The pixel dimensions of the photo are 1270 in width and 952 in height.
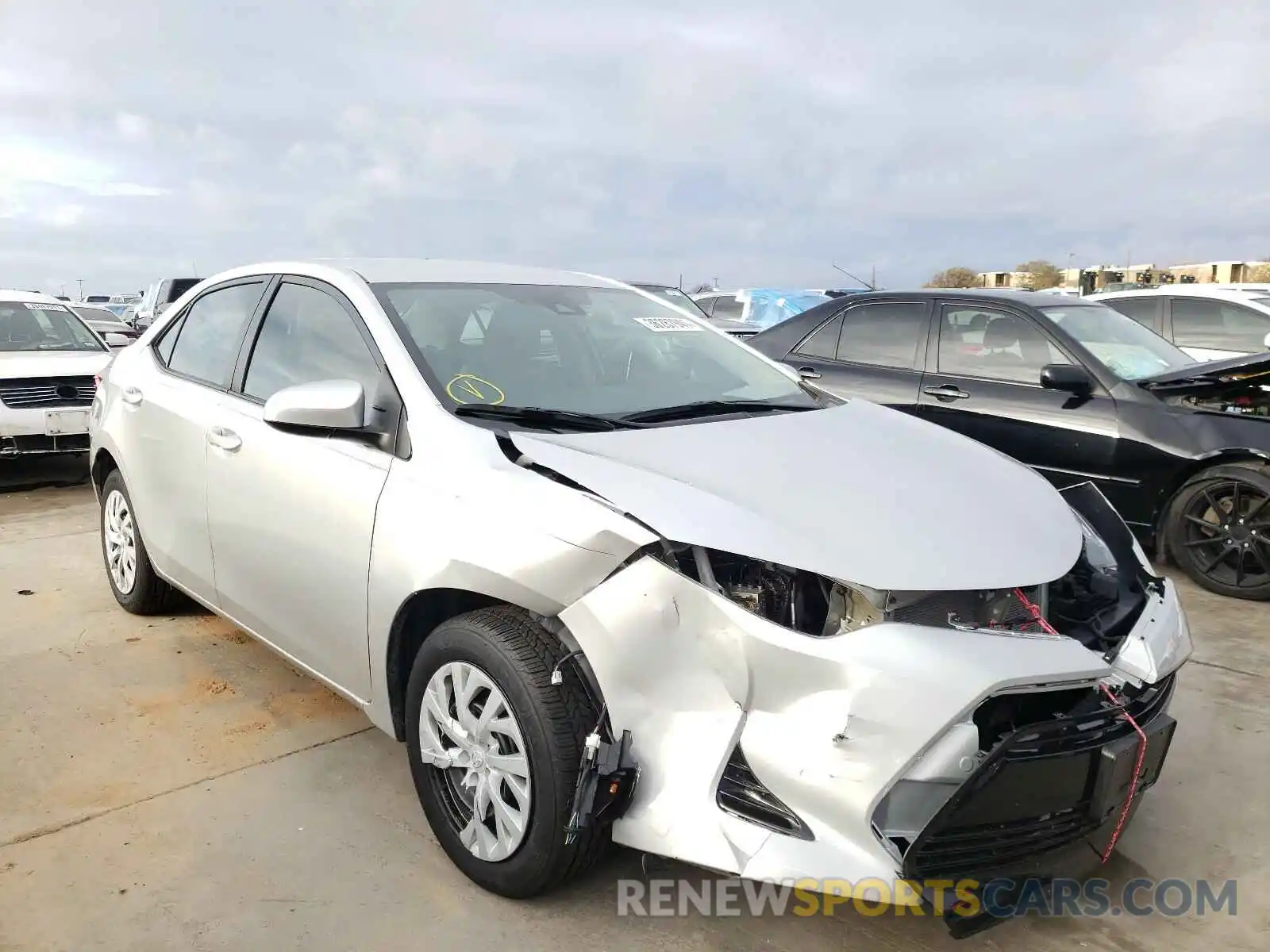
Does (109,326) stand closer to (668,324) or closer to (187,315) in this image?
(187,315)

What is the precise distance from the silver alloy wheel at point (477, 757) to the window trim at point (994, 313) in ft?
14.3

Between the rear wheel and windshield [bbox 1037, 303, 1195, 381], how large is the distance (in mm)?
758

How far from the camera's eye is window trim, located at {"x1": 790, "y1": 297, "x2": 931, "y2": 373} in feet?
20.6

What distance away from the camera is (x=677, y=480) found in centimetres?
233

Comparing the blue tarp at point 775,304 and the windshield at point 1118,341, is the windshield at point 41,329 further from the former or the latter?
the blue tarp at point 775,304

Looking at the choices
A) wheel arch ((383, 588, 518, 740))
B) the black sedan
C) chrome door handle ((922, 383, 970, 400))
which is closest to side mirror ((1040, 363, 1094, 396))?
the black sedan

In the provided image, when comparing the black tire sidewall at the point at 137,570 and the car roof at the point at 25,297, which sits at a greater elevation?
the car roof at the point at 25,297

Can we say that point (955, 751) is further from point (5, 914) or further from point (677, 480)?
point (5, 914)

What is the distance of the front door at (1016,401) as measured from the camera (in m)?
5.45

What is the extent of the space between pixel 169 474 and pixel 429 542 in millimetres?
1843

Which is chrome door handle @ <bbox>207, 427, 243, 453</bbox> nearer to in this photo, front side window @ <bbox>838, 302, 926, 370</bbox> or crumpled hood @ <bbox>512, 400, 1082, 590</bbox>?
crumpled hood @ <bbox>512, 400, 1082, 590</bbox>

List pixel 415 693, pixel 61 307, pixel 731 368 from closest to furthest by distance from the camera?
pixel 415 693 → pixel 731 368 → pixel 61 307

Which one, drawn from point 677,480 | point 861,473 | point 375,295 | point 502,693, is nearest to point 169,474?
point 375,295

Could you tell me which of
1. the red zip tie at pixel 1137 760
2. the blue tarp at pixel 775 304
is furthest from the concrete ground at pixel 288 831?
the blue tarp at pixel 775 304
